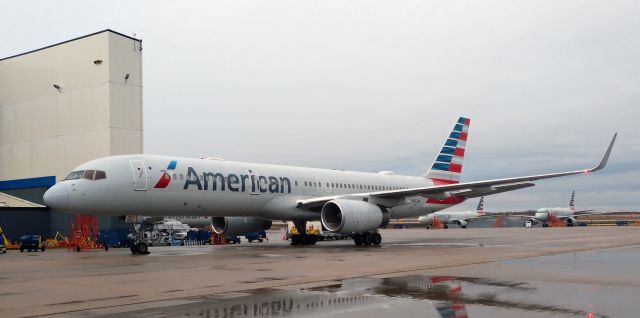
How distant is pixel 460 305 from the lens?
781cm

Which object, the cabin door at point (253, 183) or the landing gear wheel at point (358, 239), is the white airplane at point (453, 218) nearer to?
the landing gear wheel at point (358, 239)

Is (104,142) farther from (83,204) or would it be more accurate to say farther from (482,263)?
(482,263)

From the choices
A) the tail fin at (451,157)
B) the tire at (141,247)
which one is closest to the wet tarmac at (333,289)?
the tire at (141,247)

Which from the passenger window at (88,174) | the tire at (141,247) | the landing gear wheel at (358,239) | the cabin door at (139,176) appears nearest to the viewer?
the passenger window at (88,174)

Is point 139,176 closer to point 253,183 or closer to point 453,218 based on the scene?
point 253,183

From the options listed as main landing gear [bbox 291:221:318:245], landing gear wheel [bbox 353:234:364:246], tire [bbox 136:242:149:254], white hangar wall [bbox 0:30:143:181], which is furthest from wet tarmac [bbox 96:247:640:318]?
white hangar wall [bbox 0:30:143:181]

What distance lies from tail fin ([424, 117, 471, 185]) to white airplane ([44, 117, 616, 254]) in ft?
9.55

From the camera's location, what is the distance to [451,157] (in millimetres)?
34969

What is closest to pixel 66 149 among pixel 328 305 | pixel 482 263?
pixel 482 263

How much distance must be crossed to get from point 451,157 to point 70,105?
85.4ft

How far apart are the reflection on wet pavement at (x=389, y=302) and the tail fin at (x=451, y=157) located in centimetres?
2494

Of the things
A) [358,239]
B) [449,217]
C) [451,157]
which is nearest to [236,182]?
[358,239]

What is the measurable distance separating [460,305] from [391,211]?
20.2m

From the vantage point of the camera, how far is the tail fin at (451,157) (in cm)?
3475
